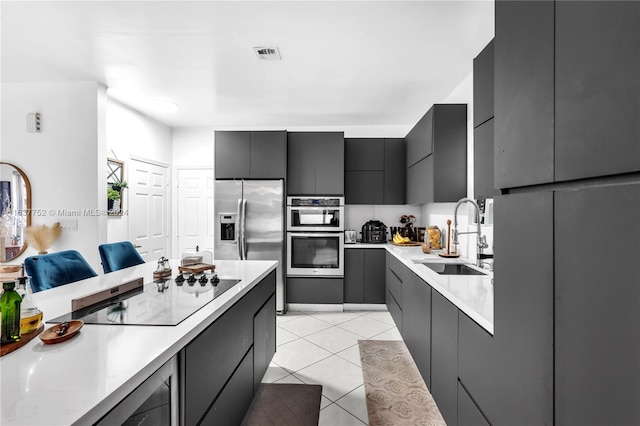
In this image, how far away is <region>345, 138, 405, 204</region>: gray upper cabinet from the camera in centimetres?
464

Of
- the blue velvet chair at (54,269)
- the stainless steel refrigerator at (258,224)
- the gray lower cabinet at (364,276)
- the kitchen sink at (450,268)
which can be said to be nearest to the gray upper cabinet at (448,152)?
the kitchen sink at (450,268)

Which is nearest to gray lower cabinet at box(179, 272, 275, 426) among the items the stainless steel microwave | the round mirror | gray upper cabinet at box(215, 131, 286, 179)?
the stainless steel microwave

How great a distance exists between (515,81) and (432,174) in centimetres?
220

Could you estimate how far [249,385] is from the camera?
196 cm

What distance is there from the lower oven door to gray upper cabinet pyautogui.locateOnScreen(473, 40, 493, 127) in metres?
2.61

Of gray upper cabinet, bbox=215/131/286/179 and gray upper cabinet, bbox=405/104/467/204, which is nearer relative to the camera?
gray upper cabinet, bbox=405/104/467/204

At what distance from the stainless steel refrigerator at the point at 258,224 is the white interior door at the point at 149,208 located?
121 cm

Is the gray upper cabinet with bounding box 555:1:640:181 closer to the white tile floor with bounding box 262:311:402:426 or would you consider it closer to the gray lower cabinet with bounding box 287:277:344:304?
the white tile floor with bounding box 262:311:402:426

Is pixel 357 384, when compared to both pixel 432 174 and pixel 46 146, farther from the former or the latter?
pixel 46 146

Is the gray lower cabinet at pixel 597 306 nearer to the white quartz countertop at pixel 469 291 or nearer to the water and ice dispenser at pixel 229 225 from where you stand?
the white quartz countertop at pixel 469 291

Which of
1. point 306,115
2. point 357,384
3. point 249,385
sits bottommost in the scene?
point 357,384

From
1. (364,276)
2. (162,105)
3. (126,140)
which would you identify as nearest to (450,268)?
(364,276)

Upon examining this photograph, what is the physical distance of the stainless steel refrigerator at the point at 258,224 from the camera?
422cm

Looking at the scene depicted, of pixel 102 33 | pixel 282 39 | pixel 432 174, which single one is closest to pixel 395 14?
pixel 282 39
